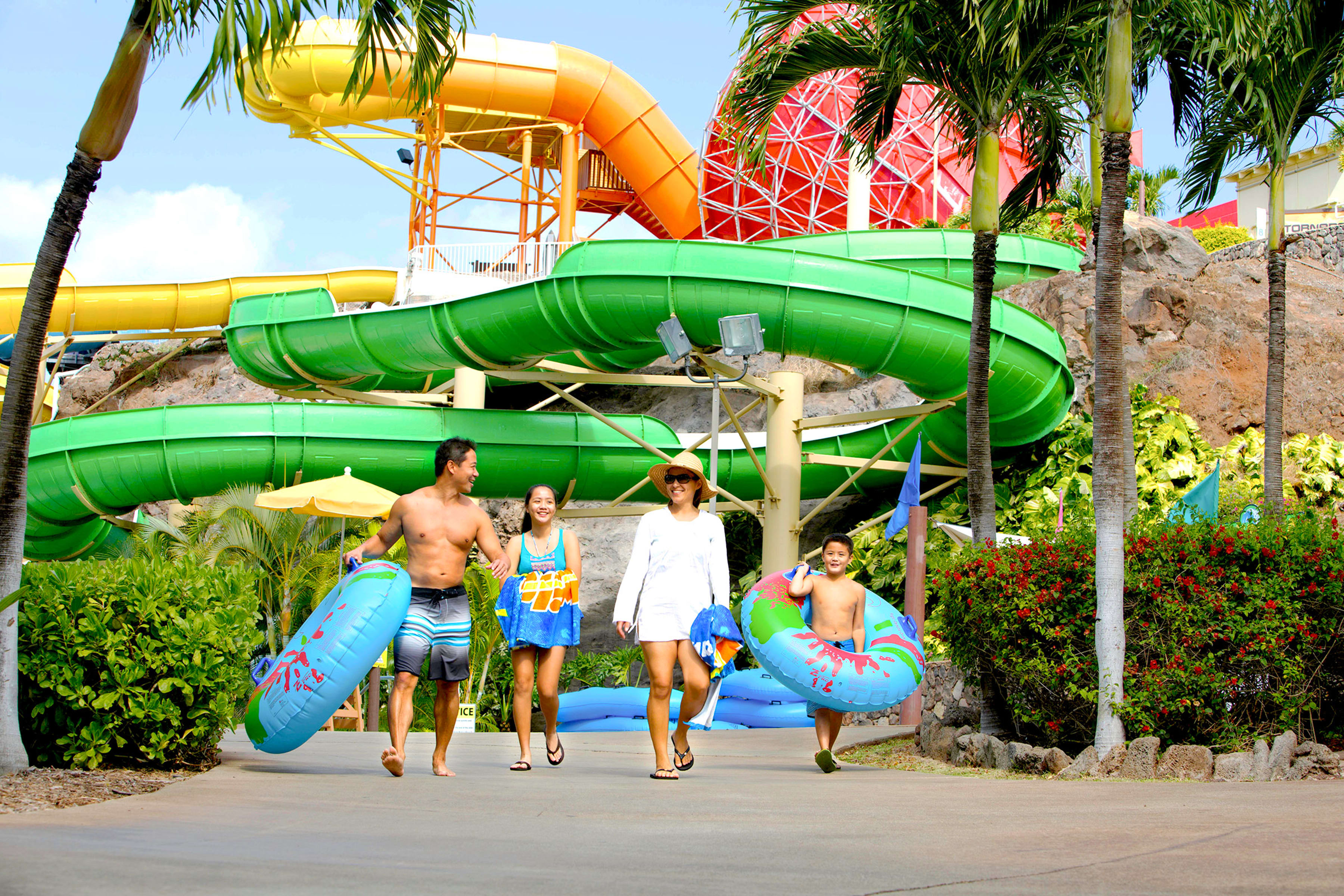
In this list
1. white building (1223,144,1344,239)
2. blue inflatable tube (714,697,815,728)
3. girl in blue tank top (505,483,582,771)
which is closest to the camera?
girl in blue tank top (505,483,582,771)

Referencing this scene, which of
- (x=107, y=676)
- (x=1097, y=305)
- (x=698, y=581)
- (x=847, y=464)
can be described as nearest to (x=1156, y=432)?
(x=847, y=464)

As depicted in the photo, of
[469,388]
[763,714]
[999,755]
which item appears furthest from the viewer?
[469,388]

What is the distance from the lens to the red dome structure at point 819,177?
28438mm

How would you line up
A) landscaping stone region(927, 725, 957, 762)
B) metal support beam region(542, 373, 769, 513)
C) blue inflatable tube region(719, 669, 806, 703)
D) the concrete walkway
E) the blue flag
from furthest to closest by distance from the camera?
metal support beam region(542, 373, 769, 513), blue inflatable tube region(719, 669, 806, 703), the blue flag, landscaping stone region(927, 725, 957, 762), the concrete walkway

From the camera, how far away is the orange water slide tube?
82.4 feet

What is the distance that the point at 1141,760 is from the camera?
668cm

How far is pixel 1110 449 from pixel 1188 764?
196cm

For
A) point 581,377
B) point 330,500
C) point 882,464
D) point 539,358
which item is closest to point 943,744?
point 330,500

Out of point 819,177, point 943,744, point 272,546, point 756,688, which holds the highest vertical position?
point 819,177

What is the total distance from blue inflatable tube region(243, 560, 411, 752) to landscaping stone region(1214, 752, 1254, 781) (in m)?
4.31

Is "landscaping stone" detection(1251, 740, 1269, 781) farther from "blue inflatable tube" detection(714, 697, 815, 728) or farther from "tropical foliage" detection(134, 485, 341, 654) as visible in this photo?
"tropical foliage" detection(134, 485, 341, 654)

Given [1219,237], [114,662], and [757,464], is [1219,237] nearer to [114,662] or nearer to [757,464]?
[757,464]

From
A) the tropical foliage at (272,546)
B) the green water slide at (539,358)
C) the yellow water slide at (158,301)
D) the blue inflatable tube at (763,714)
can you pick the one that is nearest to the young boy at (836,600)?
the blue inflatable tube at (763,714)

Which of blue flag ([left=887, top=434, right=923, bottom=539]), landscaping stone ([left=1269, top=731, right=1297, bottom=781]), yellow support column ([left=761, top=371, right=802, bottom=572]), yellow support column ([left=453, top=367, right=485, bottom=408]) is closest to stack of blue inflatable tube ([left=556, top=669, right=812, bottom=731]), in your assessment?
yellow support column ([left=761, top=371, right=802, bottom=572])
